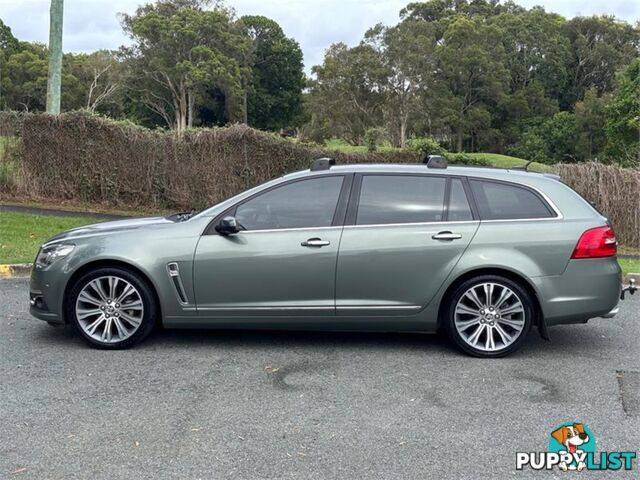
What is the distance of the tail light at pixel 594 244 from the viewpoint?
5.17m

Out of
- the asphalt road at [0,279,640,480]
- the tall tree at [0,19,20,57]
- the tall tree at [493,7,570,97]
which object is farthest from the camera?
the tall tree at [0,19,20,57]

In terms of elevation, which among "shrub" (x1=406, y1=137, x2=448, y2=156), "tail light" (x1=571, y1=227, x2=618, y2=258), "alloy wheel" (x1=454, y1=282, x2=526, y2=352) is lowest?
"alloy wheel" (x1=454, y1=282, x2=526, y2=352)

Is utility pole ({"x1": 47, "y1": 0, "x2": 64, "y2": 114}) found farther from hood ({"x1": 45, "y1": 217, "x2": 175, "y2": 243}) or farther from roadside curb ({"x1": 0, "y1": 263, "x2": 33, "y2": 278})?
hood ({"x1": 45, "y1": 217, "x2": 175, "y2": 243})

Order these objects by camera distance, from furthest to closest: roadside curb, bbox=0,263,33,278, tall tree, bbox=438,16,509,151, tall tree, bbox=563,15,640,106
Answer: tall tree, bbox=563,15,640,106, tall tree, bbox=438,16,509,151, roadside curb, bbox=0,263,33,278

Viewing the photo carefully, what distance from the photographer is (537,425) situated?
4016 mm

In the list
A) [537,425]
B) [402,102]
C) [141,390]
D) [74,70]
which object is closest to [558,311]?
[537,425]

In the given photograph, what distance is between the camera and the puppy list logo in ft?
11.6

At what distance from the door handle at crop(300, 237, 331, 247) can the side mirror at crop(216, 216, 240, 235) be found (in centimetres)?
56

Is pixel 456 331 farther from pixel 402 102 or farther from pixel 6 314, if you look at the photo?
pixel 402 102

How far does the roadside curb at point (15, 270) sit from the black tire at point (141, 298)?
3.50 meters

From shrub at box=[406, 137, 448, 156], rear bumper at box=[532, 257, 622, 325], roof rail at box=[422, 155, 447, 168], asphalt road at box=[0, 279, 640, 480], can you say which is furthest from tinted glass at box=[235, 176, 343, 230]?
shrub at box=[406, 137, 448, 156]

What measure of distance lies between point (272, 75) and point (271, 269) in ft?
221

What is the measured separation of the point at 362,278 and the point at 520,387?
1442mm

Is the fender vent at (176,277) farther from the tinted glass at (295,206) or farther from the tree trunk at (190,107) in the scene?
the tree trunk at (190,107)
